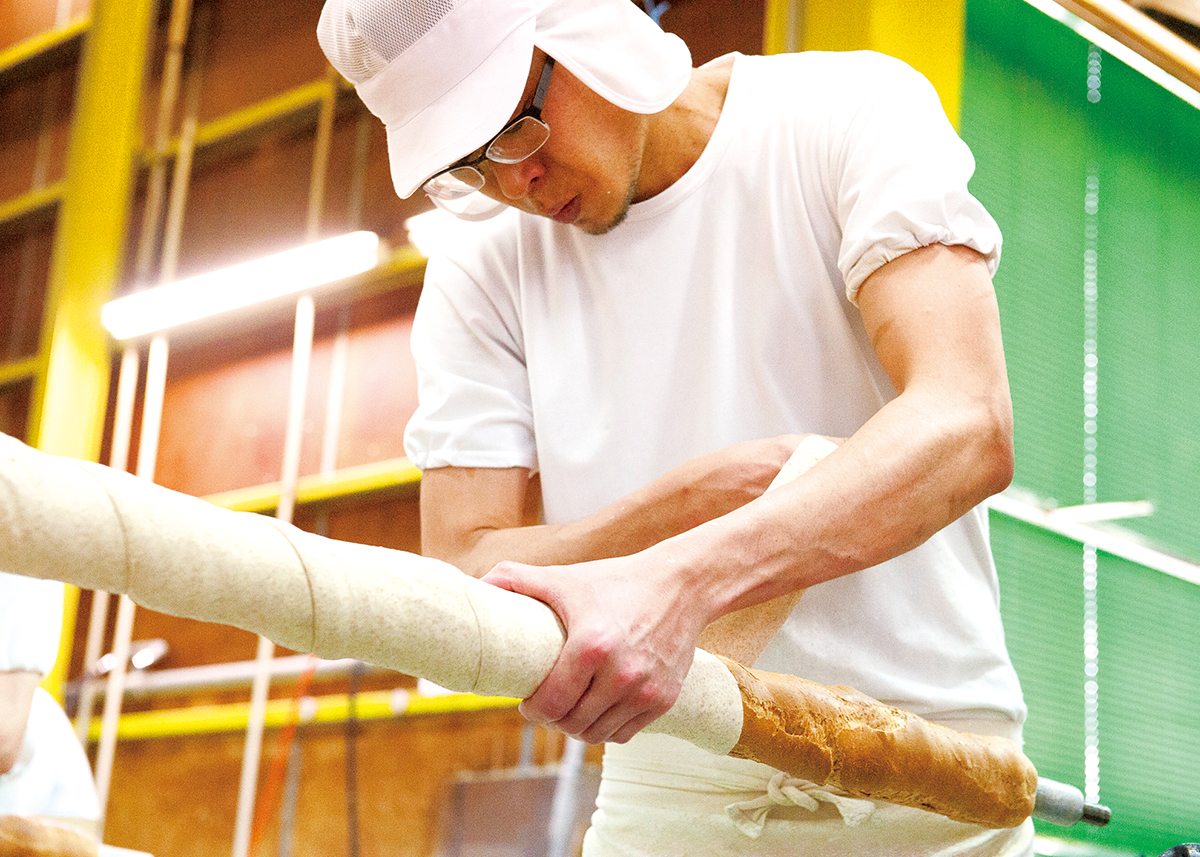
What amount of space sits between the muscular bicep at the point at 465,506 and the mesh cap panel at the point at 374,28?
0.36 meters

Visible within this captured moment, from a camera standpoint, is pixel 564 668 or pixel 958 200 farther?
pixel 958 200

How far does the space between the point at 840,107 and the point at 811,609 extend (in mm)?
407

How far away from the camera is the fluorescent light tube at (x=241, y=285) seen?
A: 3.36 meters

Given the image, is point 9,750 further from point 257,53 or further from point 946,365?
point 257,53

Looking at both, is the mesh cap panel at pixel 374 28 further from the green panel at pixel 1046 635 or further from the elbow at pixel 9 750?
the green panel at pixel 1046 635

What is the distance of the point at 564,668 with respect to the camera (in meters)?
0.67

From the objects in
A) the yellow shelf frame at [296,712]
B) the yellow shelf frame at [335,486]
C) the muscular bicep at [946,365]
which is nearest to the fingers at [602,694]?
the muscular bicep at [946,365]

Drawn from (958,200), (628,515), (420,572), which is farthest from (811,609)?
(420,572)

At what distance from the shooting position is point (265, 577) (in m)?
0.57

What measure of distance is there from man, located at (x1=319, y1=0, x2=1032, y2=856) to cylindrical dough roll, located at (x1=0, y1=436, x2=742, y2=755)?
165mm

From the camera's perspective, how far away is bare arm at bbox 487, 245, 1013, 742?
69cm

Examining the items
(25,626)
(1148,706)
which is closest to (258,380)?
(1148,706)

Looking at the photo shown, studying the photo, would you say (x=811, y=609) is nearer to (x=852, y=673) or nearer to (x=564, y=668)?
(x=852, y=673)

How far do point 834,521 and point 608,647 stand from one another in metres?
0.21
